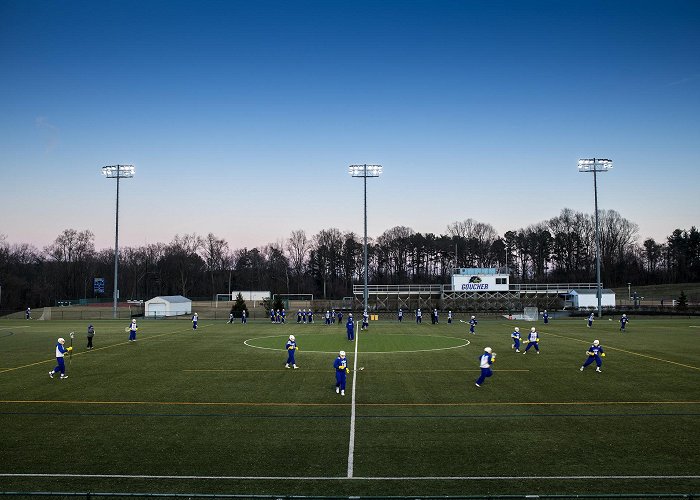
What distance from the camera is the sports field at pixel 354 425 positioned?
441 inches

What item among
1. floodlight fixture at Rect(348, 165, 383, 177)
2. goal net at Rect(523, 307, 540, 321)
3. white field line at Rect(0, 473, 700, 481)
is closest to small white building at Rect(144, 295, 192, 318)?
floodlight fixture at Rect(348, 165, 383, 177)

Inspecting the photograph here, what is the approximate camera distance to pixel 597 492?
10344mm

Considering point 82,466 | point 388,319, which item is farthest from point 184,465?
point 388,319

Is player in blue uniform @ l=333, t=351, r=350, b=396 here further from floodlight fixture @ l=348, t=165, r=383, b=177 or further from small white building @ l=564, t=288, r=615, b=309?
small white building @ l=564, t=288, r=615, b=309

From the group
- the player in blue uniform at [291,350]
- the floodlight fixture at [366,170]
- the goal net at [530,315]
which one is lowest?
the goal net at [530,315]

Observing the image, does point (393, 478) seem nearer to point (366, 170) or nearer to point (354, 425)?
point (354, 425)

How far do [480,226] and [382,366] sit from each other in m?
132

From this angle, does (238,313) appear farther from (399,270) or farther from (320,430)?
(399,270)

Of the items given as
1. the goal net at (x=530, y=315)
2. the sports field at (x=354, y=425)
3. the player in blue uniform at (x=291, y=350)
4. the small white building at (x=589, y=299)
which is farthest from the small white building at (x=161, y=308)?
the small white building at (x=589, y=299)

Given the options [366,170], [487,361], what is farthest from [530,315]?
[487,361]

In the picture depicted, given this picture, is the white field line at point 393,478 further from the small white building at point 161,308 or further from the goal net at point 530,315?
the small white building at point 161,308

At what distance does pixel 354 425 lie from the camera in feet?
51.2

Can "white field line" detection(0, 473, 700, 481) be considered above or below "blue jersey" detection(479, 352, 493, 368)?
below

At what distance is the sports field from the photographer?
441 inches
